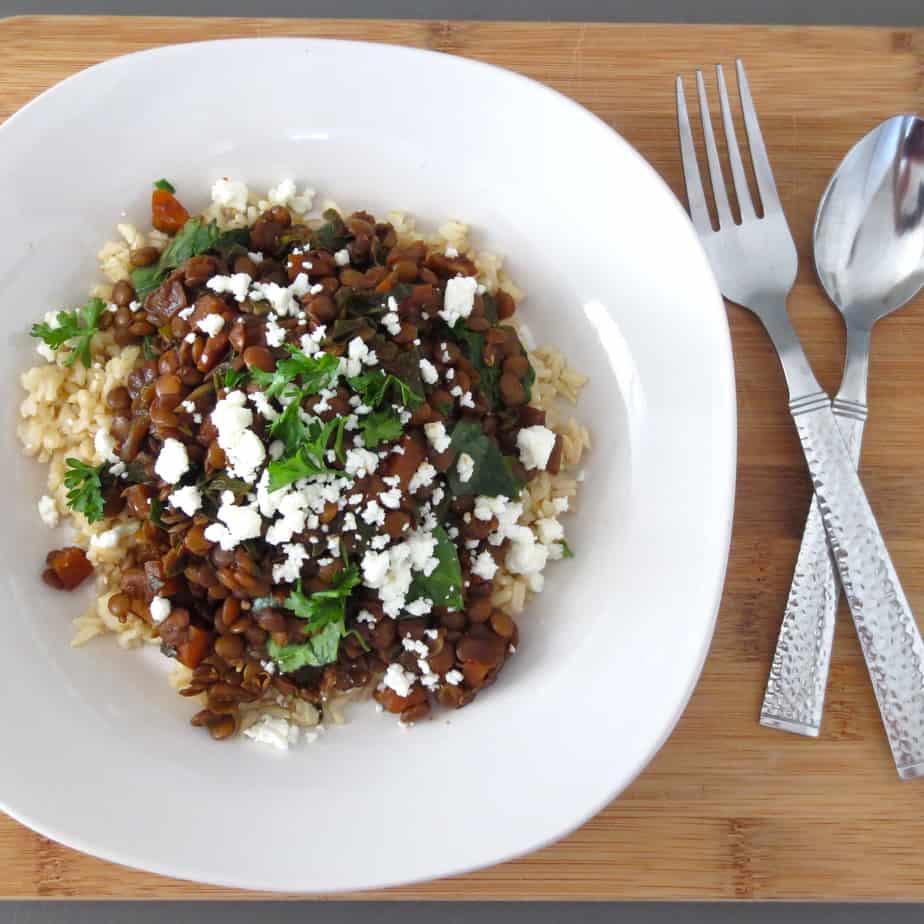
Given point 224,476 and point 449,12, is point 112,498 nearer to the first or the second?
point 224,476

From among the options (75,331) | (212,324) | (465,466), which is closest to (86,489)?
(75,331)

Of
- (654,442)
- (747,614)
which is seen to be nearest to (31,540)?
(654,442)

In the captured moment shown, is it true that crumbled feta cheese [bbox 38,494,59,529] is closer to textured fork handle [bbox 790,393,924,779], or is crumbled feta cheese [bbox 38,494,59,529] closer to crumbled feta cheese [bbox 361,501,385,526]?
crumbled feta cheese [bbox 361,501,385,526]

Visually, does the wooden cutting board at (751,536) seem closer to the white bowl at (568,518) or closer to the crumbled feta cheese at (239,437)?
the white bowl at (568,518)

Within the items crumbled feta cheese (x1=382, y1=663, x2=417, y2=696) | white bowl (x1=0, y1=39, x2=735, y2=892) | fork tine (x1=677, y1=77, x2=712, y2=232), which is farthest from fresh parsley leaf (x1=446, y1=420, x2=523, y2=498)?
fork tine (x1=677, y1=77, x2=712, y2=232)

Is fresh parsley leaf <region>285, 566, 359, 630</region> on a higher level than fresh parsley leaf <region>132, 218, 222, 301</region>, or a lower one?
lower

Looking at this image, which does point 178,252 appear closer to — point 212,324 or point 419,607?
point 212,324
